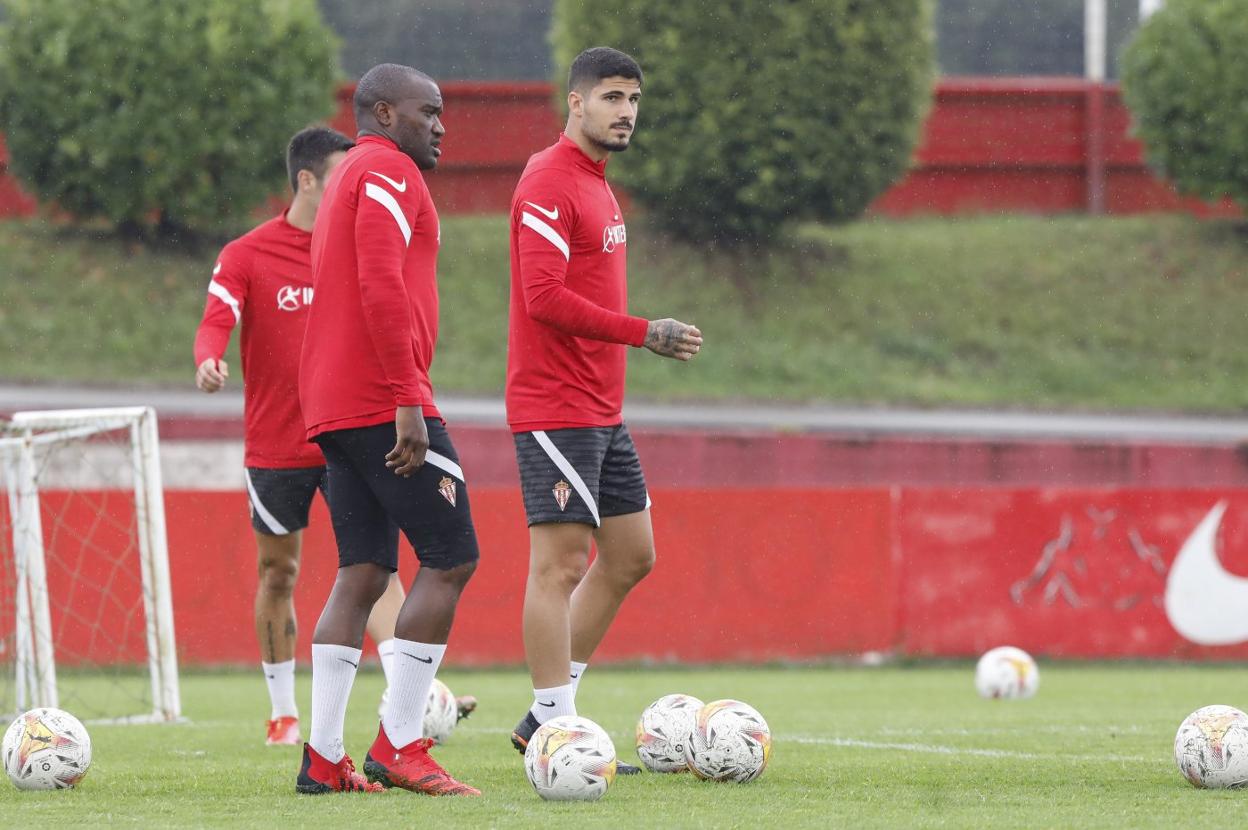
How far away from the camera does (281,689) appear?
749cm

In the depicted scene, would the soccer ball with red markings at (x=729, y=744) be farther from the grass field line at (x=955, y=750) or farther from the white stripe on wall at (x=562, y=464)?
the grass field line at (x=955, y=750)

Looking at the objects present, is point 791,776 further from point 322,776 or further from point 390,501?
point 390,501

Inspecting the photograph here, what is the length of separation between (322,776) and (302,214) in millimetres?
2808

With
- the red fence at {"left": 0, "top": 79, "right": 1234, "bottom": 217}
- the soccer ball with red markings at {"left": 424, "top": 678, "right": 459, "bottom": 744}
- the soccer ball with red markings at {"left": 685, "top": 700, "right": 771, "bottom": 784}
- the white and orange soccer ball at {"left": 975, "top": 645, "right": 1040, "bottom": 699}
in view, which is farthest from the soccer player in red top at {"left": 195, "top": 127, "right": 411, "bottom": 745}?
the red fence at {"left": 0, "top": 79, "right": 1234, "bottom": 217}

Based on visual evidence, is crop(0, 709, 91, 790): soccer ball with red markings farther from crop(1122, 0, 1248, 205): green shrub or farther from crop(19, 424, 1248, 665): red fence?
crop(1122, 0, 1248, 205): green shrub

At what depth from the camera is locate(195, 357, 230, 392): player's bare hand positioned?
6.68 metres

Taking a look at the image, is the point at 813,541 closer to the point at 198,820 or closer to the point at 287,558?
the point at 287,558

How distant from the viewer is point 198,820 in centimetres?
501

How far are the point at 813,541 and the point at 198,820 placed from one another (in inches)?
359

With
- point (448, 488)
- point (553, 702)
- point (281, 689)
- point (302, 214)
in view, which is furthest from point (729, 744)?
point (302, 214)

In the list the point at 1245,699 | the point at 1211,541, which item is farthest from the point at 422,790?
the point at 1211,541

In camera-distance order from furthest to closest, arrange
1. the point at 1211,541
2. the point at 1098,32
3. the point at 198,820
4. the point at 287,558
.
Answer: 1. the point at 1098,32
2. the point at 1211,541
3. the point at 287,558
4. the point at 198,820

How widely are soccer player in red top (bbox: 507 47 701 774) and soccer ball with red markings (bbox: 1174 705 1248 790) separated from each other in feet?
5.95

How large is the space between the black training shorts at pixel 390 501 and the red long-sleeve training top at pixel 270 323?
1.79 meters
